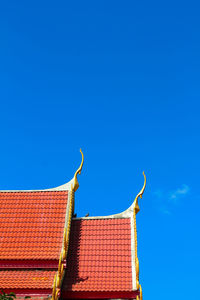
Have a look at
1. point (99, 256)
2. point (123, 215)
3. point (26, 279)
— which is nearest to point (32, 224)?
point (26, 279)

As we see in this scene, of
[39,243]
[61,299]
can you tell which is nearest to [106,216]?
[39,243]

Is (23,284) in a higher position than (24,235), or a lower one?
lower

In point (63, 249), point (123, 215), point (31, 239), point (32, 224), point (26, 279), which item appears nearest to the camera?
point (26, 279)

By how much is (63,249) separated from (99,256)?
1665 millimetres

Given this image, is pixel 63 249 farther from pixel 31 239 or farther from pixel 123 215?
pixel 123 215

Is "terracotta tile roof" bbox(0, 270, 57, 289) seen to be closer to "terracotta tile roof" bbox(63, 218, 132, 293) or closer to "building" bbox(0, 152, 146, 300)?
"building" bbox(0, 152, 146, 300)

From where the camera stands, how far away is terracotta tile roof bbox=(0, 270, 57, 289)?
1009 centimetres

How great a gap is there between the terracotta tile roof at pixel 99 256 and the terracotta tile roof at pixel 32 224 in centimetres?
89

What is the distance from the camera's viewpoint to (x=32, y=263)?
1130 centimetres

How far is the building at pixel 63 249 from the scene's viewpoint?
1080cm

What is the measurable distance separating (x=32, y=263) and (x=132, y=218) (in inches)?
168

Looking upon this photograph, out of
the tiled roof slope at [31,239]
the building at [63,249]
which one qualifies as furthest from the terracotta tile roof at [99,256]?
the tiled roof slope at [31,239]

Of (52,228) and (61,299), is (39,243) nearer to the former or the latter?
(52,228)

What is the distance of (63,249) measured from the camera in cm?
1123
